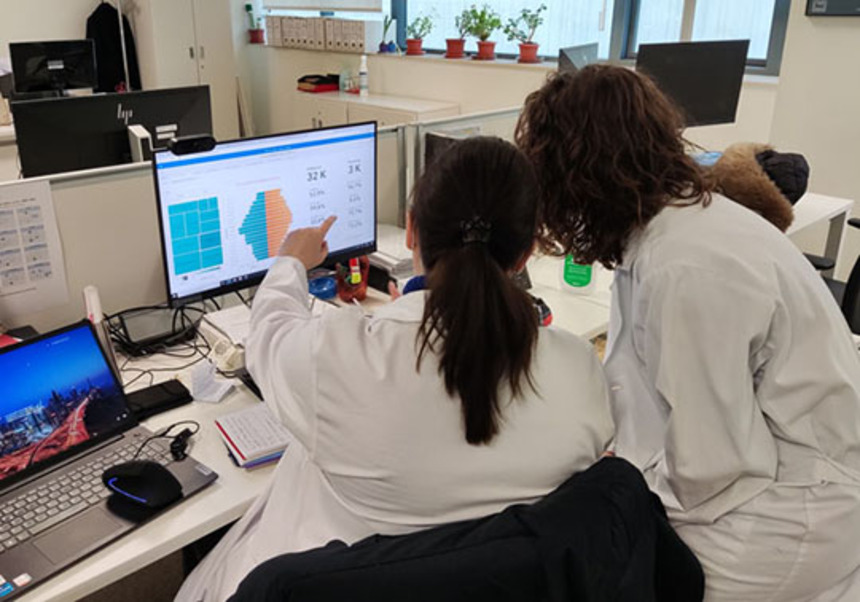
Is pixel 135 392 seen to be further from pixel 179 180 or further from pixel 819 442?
pixel 819 442

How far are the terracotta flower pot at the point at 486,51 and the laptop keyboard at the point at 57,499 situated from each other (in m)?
3.42

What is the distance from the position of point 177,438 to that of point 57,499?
0.21 m

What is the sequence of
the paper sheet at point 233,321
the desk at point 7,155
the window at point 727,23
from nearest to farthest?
the paper sheet at point 233,321 → the window at point 727,23 → the desk at point 7,155

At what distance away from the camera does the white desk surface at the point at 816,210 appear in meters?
2.64

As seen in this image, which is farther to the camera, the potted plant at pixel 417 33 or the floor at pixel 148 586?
the potted plant at pixel 417 33

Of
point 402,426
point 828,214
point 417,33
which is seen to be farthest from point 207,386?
point 417,33

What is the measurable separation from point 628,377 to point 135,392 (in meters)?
0.93

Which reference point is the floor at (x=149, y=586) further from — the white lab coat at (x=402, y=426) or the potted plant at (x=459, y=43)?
the potted plant at (x=459, y=43)

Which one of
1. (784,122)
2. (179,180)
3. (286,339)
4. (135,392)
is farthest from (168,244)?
(784,122)

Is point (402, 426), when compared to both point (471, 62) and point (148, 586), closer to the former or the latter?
point (148, 586)

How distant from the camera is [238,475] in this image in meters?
1.24

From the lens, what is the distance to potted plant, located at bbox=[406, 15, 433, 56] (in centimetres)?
450

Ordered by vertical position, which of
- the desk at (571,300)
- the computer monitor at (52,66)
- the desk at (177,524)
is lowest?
the desk at (177,524)

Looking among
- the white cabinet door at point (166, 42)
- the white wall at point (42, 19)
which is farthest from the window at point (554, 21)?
the white wall at point (42, 19)
